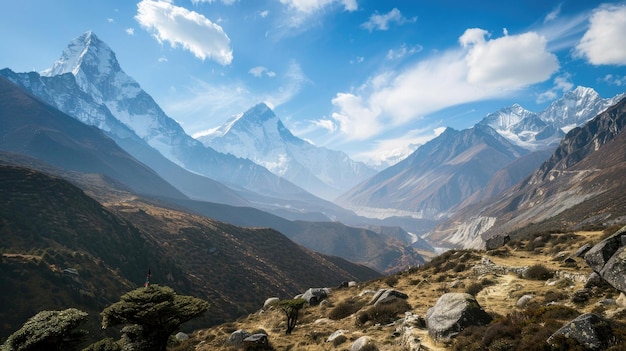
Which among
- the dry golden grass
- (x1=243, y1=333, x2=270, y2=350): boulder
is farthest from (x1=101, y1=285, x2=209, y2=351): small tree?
the dry golden grass

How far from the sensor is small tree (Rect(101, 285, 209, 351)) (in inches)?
870

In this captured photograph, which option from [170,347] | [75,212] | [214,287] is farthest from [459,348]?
[75,212]

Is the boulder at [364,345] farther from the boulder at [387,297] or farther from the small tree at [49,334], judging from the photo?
the small tree at [49,334]

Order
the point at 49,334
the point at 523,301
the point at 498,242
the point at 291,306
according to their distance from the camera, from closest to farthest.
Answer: the point at 523,301
the point at 49,334
the point at 291,306
the point at 498,242

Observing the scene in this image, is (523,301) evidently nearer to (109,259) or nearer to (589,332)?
(589,332)

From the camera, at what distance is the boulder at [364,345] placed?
18.1 metres

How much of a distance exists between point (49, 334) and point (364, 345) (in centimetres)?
2044

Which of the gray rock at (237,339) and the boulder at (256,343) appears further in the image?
the gray rock at (237,339)

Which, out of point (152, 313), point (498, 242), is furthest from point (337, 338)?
point (498, 242)

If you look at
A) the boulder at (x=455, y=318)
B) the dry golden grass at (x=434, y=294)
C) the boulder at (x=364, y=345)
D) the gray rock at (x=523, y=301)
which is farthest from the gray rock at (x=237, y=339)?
the gray rock at (x=523, y=301)

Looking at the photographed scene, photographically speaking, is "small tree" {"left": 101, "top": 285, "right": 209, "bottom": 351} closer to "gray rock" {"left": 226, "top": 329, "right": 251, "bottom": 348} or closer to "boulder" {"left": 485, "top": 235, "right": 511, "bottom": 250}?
"gray rock" {"left": 226, "top": 329, "right": 251, "bottom": 348}

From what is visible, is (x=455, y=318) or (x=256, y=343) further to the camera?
(x=256, y=343)

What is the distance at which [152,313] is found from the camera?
22141 mm

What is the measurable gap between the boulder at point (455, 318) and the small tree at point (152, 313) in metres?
16.2
